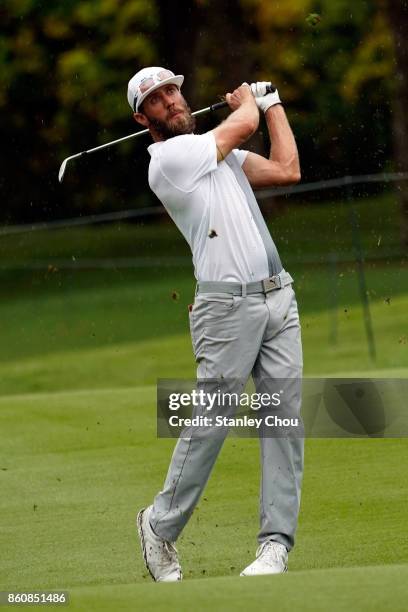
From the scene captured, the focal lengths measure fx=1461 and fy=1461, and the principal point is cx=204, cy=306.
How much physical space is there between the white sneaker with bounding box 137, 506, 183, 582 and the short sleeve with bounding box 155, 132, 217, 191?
1.37 m

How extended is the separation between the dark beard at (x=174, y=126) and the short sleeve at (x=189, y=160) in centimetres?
12

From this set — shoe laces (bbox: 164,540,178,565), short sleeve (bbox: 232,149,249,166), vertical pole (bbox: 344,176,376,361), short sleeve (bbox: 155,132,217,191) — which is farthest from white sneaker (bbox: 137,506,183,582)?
vertical pole (bbox: 344,176,376,361)

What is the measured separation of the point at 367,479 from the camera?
7.62m

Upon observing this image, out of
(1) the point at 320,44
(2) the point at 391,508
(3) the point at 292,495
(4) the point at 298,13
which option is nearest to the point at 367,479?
(2) the point at 391,508

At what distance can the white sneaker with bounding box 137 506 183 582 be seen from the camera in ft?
18.5

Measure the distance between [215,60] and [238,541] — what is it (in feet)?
103

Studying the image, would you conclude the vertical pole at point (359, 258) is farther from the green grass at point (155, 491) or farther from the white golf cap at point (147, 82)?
the white golf cap at point (147, 82)

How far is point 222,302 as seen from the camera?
5.58 meters

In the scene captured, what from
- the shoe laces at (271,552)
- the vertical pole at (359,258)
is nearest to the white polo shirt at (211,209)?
the shoe laces at (271,552)

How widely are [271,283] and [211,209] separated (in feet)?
1.21

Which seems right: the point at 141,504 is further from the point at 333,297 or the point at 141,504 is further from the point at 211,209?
the point at 333,297

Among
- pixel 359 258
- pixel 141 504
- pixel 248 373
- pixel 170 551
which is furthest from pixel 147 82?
pixel 359 258

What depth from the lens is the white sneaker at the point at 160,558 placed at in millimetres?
5633

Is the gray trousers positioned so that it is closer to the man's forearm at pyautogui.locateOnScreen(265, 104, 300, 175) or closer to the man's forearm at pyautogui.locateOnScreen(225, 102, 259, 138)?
the man's forearm at pyautogui.locateOnScreen(265, 104, 300, 175)
